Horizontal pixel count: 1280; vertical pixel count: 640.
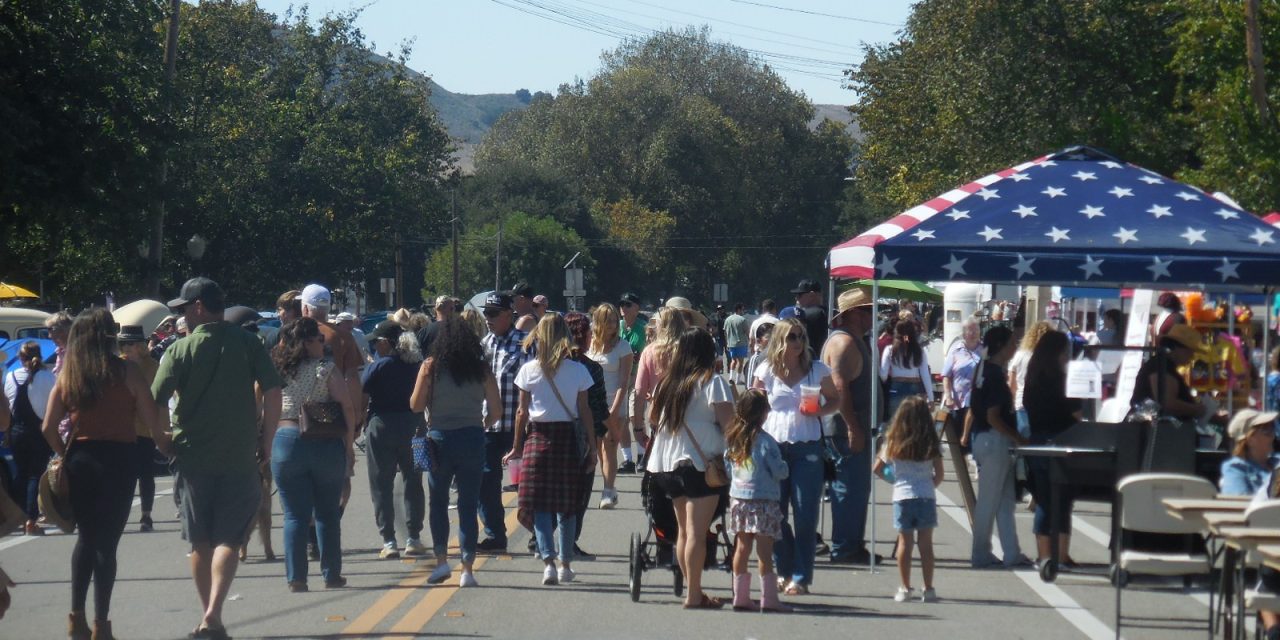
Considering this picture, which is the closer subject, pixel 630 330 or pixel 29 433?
pixel 29 433

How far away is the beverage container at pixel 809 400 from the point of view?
9273mm

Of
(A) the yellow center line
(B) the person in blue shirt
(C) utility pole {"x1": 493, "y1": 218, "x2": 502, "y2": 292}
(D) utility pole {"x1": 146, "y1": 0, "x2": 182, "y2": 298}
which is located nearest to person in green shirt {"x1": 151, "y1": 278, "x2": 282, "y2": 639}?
(A) the yellow center line

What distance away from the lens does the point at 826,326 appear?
41.3 ft

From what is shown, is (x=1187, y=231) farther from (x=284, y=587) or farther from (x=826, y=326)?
(x=284, y=587)

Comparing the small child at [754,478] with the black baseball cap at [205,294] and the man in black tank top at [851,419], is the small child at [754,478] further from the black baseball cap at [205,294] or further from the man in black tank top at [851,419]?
the black baseball cap at [205,294]

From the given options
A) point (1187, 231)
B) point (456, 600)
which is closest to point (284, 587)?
point (456, 600)

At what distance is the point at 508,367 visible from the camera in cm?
1108

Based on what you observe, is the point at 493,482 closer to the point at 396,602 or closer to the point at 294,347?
the point at 396,602

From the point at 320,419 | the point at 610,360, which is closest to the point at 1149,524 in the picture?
the point at 320,419

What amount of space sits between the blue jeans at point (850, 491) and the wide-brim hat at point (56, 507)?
485cm

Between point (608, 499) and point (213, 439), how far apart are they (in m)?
6.32

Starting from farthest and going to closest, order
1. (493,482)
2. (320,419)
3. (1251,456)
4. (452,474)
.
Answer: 1. (493,482)
2. (452,474)
3. (320,419)
4. (1251,456)

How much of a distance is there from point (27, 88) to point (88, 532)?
60.1ft

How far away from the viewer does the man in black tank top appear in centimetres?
1024
